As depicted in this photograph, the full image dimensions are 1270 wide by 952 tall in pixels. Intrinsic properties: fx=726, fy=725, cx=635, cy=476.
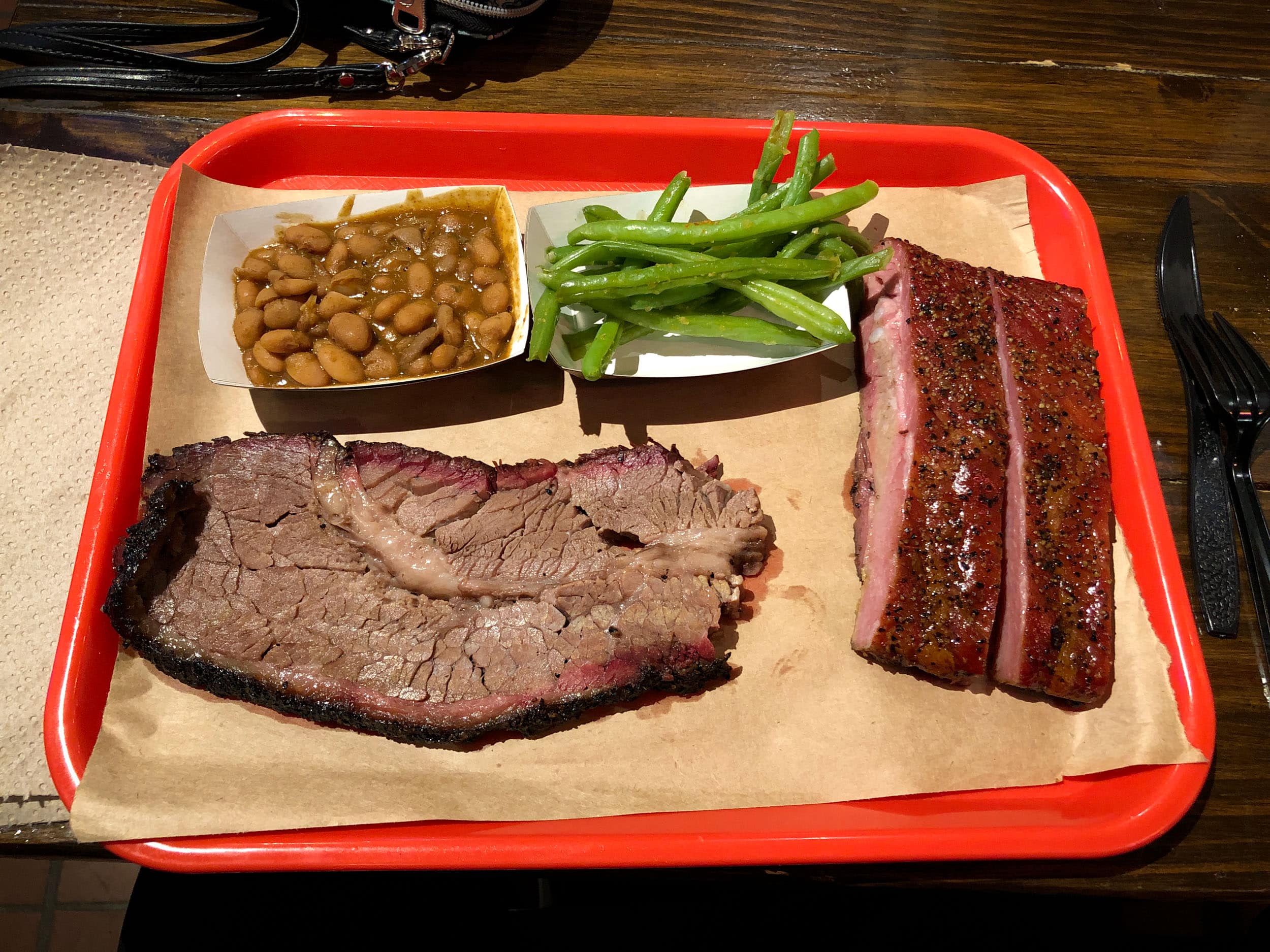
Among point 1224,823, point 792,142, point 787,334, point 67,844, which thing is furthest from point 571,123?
point 1224,823

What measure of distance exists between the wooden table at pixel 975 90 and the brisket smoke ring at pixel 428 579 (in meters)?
1.65

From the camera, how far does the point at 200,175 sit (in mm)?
2682

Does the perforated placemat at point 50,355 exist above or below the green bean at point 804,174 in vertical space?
below

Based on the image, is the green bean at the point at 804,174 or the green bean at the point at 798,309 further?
the green bean at the point at 804,174

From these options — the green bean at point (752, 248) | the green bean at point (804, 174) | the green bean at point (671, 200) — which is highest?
the green bean at point (804, 174)

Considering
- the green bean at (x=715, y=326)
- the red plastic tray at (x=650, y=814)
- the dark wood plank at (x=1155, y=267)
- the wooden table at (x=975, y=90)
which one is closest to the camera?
the red plastic tray at (x=650, y=814)

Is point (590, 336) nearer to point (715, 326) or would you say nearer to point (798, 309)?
point (715, 326)

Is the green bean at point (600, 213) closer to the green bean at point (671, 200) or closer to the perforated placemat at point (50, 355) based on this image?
the green bean at point (671, 200)

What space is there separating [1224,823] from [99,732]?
3358mm

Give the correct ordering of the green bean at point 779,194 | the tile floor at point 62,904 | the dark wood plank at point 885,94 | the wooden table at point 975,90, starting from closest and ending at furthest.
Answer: the green bean at point 779,194, the wooden table at point 975,90, the dark wood plank at point 885,94, the tile floor at point 62,904

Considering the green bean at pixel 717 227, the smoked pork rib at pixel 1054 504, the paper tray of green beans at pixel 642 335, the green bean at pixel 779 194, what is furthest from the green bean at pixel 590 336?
the smoked pork rib at pixel 1054 504

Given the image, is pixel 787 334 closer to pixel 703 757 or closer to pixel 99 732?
pixel 703 757

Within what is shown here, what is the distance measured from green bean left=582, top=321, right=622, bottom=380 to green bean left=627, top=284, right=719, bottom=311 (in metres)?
0.10

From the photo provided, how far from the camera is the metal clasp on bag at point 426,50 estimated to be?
10.1ft
